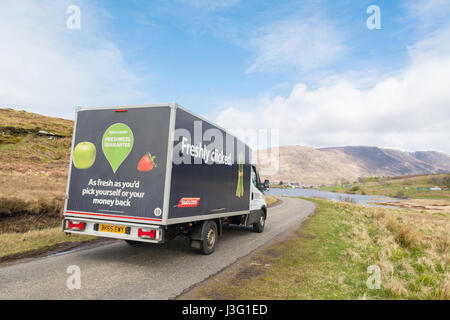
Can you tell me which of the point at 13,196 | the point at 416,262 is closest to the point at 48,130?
the point at 13,196

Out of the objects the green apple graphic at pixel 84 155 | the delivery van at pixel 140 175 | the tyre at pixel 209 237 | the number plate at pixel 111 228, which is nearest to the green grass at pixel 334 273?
the tyre at pixel 209 237

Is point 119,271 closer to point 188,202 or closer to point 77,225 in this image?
point 77,225

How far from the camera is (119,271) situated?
18.7 feet

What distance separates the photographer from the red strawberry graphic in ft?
19.3

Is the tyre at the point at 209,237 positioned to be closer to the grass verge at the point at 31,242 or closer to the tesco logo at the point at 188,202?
the tesco logo at the point at 188,202

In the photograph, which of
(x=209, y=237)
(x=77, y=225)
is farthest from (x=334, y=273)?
(x=77, y=225)

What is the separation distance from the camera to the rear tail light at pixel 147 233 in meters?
5.74

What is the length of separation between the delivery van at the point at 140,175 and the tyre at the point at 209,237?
0.15 feet

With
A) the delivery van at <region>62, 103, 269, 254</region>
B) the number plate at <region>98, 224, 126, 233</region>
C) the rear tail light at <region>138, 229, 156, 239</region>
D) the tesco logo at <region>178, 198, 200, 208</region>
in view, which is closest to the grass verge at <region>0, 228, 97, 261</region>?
the delivery van at <region>62, 103, 269, 254</region>

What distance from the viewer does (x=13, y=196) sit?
473 inches

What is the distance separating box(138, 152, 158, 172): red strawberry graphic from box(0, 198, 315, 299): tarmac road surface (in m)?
2.19

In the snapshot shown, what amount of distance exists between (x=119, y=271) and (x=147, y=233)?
0.96 m

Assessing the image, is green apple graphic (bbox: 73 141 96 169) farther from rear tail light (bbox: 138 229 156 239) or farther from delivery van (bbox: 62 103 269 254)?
rear tail light (bbox: 138 229 156 239)
